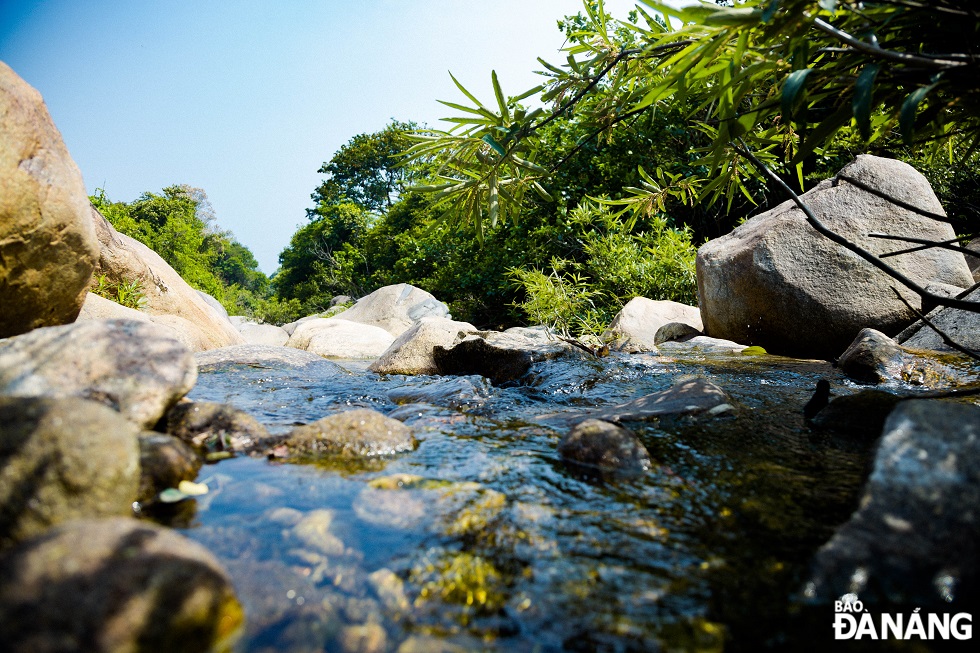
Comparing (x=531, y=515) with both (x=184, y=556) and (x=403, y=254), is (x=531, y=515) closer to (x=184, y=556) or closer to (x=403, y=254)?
(x=184, y=556)

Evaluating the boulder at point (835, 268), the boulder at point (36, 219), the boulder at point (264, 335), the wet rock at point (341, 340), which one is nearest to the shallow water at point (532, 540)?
the boulder at point (36, 219)

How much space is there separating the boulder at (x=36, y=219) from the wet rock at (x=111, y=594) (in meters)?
3.29

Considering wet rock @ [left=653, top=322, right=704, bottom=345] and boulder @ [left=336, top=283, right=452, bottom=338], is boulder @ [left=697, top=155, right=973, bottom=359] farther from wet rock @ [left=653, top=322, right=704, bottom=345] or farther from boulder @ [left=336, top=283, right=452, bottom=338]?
boulder @ [left=336, top=283, right=452, bottom=338]

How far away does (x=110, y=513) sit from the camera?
4.99ft

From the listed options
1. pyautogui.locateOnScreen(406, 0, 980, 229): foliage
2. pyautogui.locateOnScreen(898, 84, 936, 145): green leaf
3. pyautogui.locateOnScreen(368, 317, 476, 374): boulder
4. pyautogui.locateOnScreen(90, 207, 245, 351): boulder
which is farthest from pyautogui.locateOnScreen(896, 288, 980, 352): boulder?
pyautogui.locateOnScreen(90, 207, 245, 351): boulder

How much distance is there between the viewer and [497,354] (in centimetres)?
586

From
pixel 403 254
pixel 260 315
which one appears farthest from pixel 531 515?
pixel 260 315

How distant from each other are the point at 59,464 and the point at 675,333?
900 centimetres

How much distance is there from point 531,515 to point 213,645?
1092 millimetres

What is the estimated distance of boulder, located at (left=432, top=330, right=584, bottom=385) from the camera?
225 inches

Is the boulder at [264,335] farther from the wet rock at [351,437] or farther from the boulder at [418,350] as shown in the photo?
the wet rock at [351,437]

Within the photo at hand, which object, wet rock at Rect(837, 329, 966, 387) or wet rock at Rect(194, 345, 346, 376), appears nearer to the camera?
wet rock at Rect(837, 329, 966, 387)

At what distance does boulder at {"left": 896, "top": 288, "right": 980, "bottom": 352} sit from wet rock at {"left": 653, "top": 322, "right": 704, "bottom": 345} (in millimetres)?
3613

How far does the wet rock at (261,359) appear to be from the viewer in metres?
5.79
